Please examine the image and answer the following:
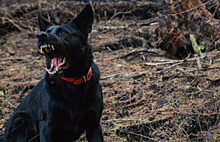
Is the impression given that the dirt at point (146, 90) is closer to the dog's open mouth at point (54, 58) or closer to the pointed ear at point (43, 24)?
the dog's open mouth at point (54, 58)

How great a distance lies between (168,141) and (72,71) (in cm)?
168

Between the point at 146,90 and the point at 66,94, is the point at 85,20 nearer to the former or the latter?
the point at 66,94

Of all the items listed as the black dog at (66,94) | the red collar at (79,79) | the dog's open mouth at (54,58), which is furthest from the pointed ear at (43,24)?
the red collar at (79,79)

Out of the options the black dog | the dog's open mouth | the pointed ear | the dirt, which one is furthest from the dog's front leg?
the pointed ear

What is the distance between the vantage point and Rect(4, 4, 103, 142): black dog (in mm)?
2502

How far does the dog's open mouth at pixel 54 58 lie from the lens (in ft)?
7.97

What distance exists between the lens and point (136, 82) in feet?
14.9

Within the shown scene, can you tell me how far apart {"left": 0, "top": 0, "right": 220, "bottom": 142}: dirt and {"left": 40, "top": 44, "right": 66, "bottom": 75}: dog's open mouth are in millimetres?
1484

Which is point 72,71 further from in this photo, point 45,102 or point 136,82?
point 136,82

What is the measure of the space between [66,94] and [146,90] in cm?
205

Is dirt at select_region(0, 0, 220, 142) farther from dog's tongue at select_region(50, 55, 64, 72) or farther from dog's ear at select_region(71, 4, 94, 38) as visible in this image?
dog's ear at select_region(71, 4, 94, 38)

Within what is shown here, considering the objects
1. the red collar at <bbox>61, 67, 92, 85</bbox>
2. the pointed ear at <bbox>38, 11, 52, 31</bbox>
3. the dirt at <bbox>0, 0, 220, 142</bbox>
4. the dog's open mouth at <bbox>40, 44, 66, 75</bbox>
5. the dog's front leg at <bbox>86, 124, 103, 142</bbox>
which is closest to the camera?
the dog's open mouth at <bbox>40, 44, 66, 75</bbox>

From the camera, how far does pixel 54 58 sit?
2.60 meters

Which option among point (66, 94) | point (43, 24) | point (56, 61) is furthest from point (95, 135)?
point (43, 24)
